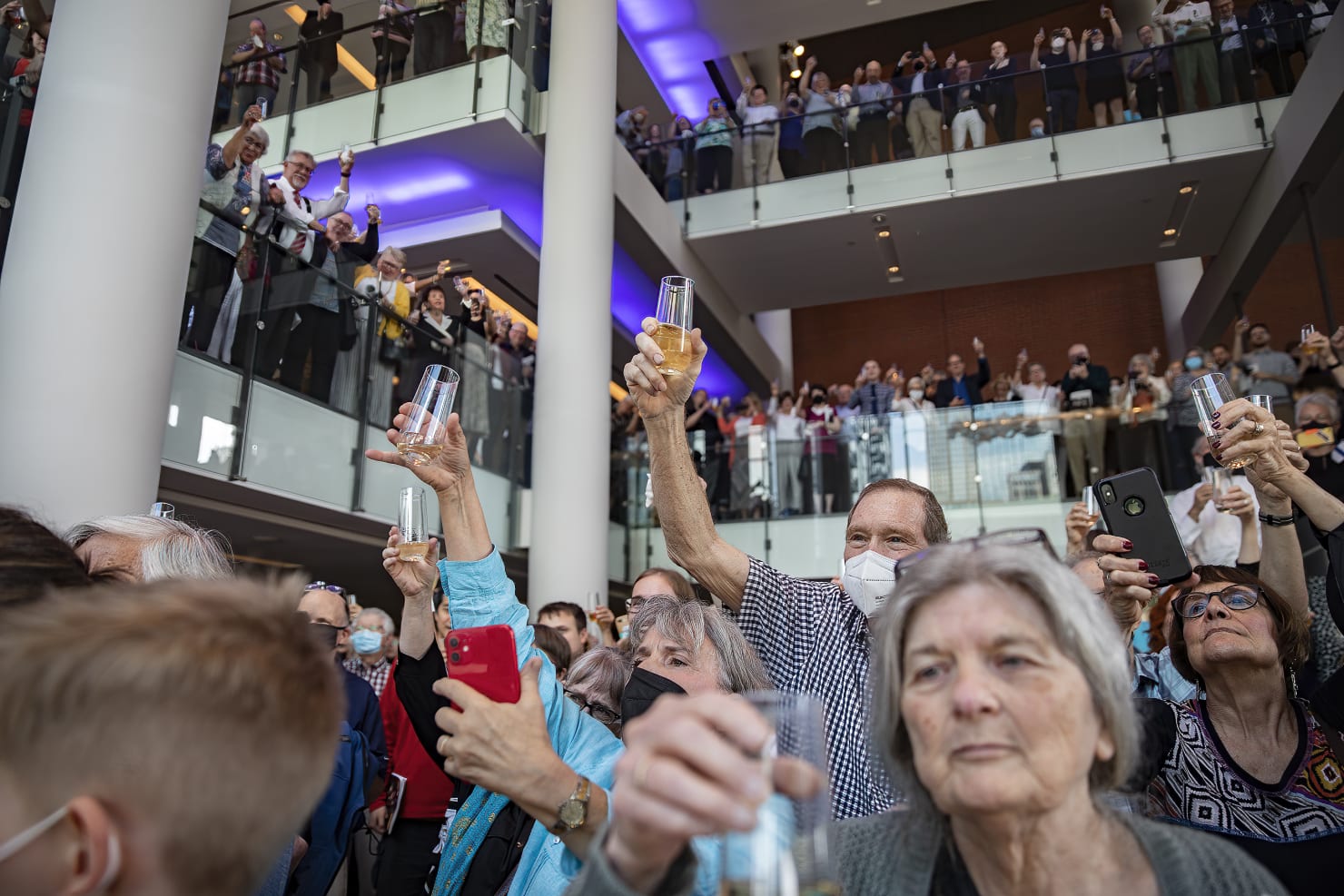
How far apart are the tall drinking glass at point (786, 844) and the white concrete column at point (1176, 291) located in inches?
586

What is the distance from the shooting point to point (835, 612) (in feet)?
7.09

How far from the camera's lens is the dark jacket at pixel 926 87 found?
1073 centimetres

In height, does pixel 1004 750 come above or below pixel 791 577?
below

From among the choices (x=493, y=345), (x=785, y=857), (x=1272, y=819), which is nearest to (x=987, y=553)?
(x=785, y=857)

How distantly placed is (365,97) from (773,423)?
16.4 ft

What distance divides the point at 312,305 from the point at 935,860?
5.58 m

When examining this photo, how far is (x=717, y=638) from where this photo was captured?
210 centimetres

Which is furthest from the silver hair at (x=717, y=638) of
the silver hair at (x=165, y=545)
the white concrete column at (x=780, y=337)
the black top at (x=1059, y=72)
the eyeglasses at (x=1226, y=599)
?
the white concrete column at (x=780, y=337)

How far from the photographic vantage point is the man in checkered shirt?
1.97 metres

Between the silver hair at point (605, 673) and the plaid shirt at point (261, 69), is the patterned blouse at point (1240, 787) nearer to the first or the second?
the silver hair at point (605, 673)

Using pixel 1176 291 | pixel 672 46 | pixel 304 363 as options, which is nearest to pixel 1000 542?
pixel 304 363

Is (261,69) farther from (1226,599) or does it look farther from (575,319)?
(1226,599)

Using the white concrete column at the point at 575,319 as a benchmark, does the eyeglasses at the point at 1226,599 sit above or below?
below

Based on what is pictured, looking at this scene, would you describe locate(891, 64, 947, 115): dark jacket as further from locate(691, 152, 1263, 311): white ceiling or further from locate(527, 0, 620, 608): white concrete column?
locate(527, 0, 620, 608): white concrete column
